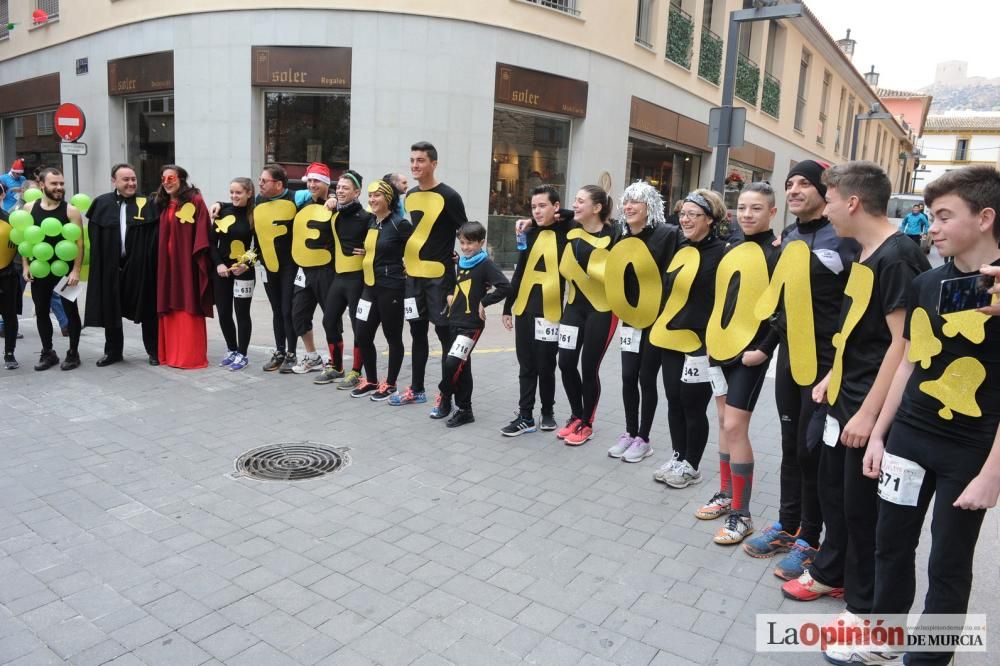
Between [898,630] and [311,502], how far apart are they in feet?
10.7

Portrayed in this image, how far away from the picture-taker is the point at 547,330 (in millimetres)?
5918

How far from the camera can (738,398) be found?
13.8 feet

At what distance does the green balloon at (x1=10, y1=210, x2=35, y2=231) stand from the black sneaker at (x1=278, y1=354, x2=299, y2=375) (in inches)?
109

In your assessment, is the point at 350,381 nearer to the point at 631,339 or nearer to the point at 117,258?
the point at 117,258

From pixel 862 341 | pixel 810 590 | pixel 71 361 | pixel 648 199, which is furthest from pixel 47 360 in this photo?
pixel 862 341

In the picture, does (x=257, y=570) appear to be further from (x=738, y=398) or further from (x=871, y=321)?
(x=871, y=321)

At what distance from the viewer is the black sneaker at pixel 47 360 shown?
7.38 m

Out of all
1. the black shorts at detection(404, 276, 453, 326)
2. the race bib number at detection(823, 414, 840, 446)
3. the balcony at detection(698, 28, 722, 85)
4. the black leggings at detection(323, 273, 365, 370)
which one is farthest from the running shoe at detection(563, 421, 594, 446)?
the balcony at detection(698, 28, 722, 85)

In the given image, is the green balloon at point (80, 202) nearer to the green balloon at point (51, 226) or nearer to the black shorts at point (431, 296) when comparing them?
the green balloon at point (51, 226)

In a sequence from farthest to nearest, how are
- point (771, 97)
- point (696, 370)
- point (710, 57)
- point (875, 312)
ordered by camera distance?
1. point (771, 97)
2. point (710, 57)
3. point (696, 370)
4. point (875, 312)

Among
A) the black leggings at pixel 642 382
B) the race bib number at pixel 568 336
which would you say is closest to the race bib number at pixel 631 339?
the black leggings at pixel 642 382

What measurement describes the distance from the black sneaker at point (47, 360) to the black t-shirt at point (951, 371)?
7.74 meters

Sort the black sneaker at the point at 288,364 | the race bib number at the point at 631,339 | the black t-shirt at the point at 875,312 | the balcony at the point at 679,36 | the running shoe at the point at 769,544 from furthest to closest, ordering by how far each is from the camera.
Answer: the balcony at the point at 679,36 → the black sneaker at the point at 288,364 → the race bib number at the point at 631,339 → the running shoe at the point at 769,544 → the black t-shirt at the point at 875,312

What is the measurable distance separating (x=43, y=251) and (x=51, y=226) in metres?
0.26
